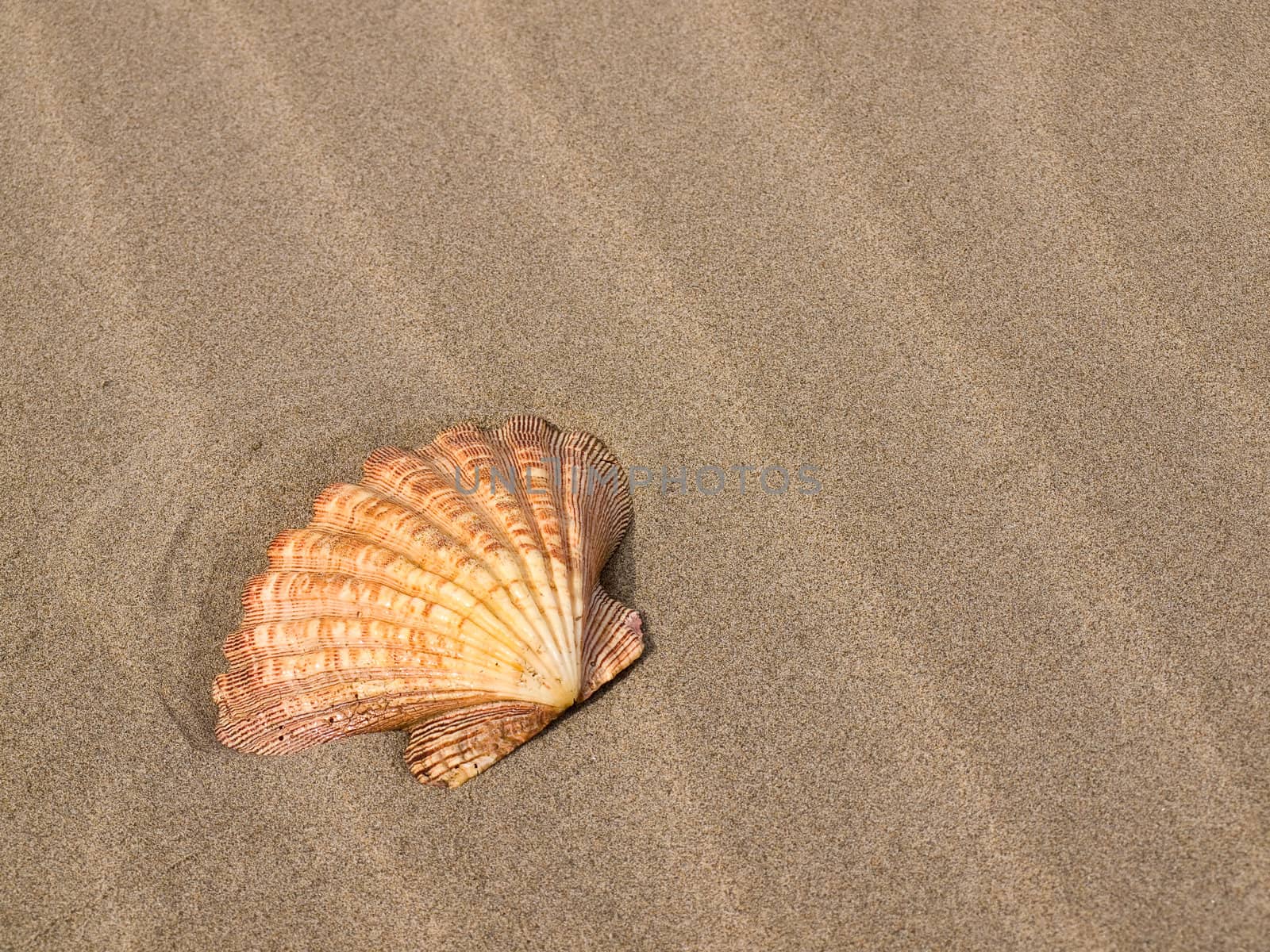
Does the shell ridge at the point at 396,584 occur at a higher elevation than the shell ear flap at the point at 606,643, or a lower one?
higher

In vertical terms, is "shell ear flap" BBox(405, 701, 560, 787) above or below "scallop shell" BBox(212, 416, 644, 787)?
below

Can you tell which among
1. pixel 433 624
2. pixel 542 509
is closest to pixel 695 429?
pixel 542 509

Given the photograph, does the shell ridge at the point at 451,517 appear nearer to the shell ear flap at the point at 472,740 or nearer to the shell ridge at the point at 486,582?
the shell ridge at the point at 486,582

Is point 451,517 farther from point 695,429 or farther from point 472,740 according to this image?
point 695,429

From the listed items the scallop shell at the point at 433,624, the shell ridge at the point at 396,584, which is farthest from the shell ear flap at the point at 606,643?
the shell ridge at the point at 396,584

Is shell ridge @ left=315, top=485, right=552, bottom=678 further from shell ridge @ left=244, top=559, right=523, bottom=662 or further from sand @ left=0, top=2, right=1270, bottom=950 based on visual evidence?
sand @ left=0, top=2, right=1270, bottom=950

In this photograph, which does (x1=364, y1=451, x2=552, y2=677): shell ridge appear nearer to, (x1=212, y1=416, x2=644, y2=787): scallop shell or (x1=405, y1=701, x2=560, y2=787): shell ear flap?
(x1=212, y1=416, x2=644, y2=787): scallop shell

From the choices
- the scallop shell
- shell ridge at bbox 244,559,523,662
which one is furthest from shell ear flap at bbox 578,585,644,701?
shell ridge at bbox 244,559,523,662
